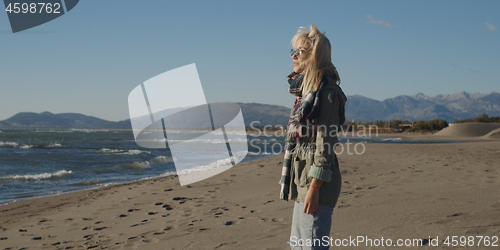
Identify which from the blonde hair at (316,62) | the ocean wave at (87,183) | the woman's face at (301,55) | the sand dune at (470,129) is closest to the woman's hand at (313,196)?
the blonde hair at (316,62)

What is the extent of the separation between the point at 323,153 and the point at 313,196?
0.23 meters

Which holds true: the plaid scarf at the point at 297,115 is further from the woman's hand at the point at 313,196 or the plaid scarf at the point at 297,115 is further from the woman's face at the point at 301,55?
the woman's hand at the point at 313,196

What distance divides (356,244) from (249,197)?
290cm

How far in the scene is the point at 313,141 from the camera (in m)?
1.64

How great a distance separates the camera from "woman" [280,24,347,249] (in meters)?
1.56

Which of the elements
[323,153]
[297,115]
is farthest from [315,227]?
[297,115]

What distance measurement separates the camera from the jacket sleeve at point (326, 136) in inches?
60.7

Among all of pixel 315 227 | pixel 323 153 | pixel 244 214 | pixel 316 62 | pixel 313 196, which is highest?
pixel 316 62

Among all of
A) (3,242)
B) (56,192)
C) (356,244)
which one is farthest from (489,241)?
(56,192)

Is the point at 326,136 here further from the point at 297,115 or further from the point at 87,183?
the point at 87,183

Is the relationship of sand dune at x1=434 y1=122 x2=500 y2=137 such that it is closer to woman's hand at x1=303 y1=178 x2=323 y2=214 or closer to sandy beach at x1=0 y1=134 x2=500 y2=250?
sandy beach at x1=0 y1=134 x2=500 y2=250

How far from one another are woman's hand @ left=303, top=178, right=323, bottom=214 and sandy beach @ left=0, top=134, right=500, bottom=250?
151 cm

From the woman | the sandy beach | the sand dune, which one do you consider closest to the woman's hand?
the woman

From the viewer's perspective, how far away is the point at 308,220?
166 centimetres
